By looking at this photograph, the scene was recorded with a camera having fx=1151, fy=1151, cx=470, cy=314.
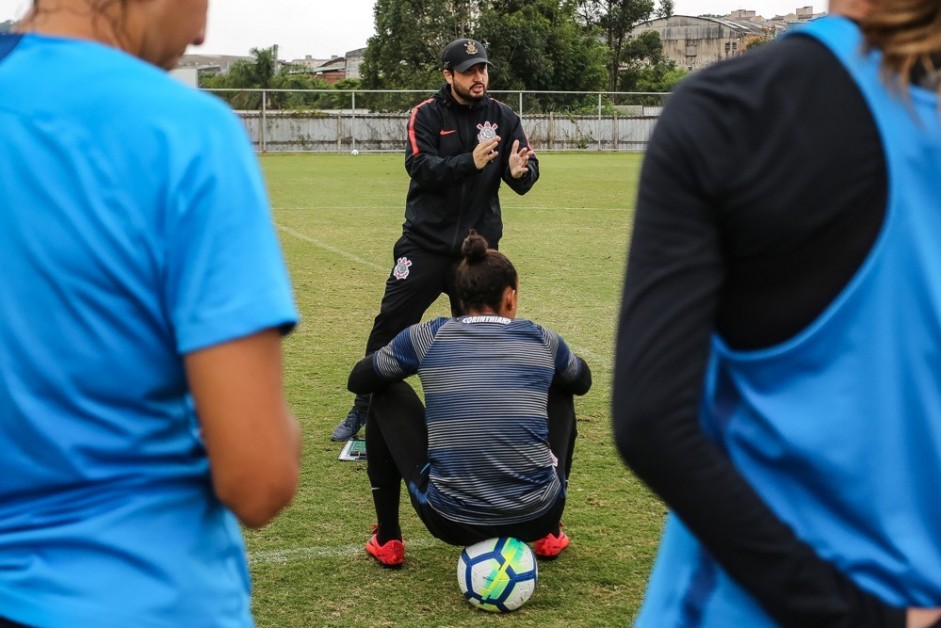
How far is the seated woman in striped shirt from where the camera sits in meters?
4.20

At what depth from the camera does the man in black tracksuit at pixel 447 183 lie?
6438mm

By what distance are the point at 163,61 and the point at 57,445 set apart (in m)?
0.56

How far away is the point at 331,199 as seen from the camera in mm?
21453

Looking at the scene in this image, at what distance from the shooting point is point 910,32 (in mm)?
1259

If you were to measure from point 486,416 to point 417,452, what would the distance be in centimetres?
45

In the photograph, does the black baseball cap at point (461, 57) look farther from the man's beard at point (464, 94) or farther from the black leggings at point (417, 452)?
the black leggings at point (417, 452)

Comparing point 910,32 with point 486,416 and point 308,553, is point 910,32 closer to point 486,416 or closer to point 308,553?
point 486,416

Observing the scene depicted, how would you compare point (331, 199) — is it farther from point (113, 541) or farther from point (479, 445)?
point (113, 541)

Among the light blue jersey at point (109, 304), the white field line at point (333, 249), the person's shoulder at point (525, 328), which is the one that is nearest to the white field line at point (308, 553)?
the person's shoulder at point (525, 328)

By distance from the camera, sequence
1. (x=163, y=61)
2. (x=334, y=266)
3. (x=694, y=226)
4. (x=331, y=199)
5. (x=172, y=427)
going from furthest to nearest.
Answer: (x=331, y=199) → (x=334, y=266) → (x=163, y=61) → (x=172, y=427) → (x=694, y=226)

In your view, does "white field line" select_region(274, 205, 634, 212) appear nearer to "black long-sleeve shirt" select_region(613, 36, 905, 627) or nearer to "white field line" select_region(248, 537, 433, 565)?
"white field line" select_region(248, 537, 433, 565)

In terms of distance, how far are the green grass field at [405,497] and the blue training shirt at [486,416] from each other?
1.32 feet

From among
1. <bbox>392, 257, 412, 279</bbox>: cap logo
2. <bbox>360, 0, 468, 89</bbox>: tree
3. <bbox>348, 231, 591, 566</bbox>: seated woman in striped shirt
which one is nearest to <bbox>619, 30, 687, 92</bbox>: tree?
<bbox>360, 0, 468, 89</bbox>: tree

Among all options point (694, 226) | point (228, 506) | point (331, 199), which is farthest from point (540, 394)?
point (331, 199)
